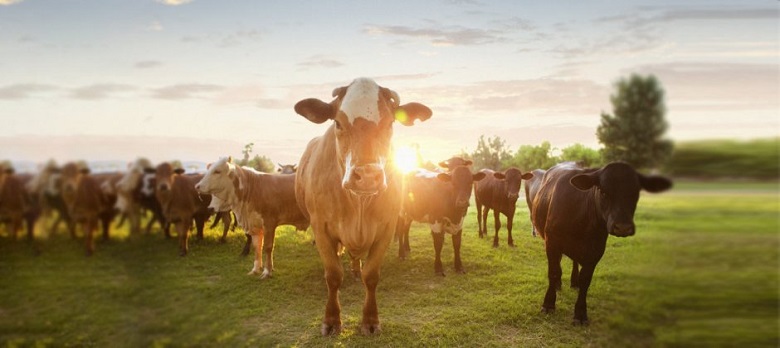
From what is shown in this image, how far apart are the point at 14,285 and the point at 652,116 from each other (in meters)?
4.96

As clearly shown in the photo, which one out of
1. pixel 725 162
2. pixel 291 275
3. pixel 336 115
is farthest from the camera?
pixel 291 275

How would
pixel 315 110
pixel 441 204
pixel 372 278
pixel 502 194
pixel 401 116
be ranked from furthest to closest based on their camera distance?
pixel 502 194 → pixel 441 204 → pixel 372 278 → pixel 401 116 → pixel 315 110

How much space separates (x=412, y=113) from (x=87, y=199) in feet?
14.8

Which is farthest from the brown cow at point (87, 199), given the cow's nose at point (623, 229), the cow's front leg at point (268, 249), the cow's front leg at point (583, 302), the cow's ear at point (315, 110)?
the cow's front leg at point (268, 249)

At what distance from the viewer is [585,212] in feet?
23.1

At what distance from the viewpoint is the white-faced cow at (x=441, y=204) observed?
11.4 metres

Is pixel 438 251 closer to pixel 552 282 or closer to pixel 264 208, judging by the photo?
pixel 552 282

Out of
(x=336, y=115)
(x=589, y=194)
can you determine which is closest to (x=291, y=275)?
(x=336, y=115)

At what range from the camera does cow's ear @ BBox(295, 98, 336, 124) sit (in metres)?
5.59

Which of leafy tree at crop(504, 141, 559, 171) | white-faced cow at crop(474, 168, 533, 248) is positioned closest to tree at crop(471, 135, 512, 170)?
leafy tree at crop(504, 141, 559, 171)

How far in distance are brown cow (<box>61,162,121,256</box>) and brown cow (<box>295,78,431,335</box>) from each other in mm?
2741

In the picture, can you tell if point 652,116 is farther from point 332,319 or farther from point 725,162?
point 332,319

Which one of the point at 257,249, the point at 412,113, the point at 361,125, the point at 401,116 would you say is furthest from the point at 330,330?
the point at 257,249

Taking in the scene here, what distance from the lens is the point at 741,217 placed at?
323cm
